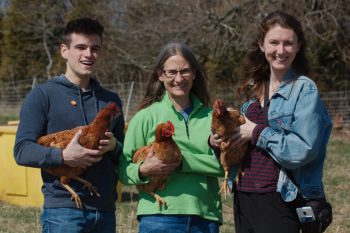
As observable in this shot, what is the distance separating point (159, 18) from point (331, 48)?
15.9 feet

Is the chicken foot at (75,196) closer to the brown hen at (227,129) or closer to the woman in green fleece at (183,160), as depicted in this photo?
the woman in green fleece at (183,160)

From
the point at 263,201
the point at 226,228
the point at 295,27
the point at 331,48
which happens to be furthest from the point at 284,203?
the point at 331,48

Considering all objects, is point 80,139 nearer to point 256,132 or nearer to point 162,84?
point 162,84

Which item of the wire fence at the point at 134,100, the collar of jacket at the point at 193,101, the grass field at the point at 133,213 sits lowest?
the grass field at the point at 133,213

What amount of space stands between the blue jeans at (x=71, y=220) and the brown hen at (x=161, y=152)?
320 mm

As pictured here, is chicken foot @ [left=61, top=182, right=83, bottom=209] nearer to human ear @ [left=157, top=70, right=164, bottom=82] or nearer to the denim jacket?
human ear @ [left=157, top=70, right=164, bottom=82]

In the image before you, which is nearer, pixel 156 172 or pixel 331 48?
pixel 156 172

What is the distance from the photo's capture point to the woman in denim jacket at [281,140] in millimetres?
2912

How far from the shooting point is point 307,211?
2.97m

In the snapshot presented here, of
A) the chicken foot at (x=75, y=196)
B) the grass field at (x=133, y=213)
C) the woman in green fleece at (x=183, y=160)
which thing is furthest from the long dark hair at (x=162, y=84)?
the grass field at (x=133, y=213)

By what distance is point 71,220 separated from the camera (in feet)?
10.5

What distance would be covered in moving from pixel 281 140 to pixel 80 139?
1.03m

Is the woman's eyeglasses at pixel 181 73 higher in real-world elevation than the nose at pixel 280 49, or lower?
lower

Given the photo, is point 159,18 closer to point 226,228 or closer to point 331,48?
point 331,48
